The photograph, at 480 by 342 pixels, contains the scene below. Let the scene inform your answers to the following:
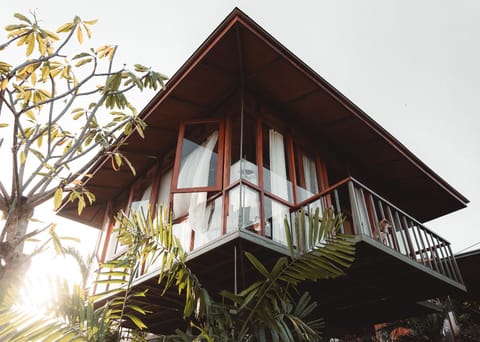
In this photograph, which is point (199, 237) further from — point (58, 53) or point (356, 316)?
point (356, 316)

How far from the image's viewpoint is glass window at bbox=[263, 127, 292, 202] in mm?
5094

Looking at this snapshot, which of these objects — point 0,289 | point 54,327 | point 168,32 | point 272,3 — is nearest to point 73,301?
point 54,327

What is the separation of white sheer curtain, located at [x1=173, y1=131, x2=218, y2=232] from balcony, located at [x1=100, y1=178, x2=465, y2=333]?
26 centimetres

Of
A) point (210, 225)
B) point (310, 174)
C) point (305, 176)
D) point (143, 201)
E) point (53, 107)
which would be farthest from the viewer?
point (143, 201)

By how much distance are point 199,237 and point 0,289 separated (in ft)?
→ 9.80

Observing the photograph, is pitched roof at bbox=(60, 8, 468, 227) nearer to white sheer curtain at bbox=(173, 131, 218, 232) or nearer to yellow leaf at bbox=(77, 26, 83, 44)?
white sheer curtain at bbox=(173, 131, 218, 232)

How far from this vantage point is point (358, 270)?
469cm

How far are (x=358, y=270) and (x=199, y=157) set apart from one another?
110 inches

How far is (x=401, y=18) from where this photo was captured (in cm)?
736

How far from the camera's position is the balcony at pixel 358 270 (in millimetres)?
4121

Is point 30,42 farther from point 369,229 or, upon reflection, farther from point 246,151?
point 369,229


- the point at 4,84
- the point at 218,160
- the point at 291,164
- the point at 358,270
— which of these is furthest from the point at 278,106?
the point at 4,84

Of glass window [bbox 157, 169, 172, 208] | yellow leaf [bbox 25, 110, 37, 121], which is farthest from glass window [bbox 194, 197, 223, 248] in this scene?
yellow leaf [bbox 25, 110, 37, 121]

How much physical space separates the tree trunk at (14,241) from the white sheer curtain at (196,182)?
270cm
